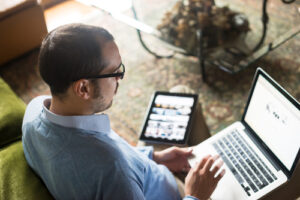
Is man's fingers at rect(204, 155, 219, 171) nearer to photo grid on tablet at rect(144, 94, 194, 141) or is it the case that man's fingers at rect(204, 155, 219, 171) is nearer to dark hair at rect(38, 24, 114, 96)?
photo grid on tablet at rect(144, 94, 194, 141)

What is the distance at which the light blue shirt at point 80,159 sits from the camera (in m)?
0.87

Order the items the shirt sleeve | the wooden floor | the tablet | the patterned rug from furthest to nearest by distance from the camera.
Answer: the wooden floor
the patterned rug
the tablet
the shirt sleeve

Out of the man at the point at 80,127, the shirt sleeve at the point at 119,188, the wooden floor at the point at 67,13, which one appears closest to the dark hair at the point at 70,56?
the man at the point at 80,127

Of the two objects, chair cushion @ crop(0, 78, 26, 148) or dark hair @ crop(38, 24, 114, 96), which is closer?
dark hair @ crop(38, 24, 114, 96)

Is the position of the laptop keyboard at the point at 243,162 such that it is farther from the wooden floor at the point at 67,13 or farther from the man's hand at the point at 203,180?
the wooden floor at the point at 67,13

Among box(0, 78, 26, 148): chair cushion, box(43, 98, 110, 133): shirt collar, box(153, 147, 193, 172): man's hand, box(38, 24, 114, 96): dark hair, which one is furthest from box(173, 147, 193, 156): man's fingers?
box(0, 78, 26, 148): chair cushion

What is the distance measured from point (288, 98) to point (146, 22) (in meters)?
1.77

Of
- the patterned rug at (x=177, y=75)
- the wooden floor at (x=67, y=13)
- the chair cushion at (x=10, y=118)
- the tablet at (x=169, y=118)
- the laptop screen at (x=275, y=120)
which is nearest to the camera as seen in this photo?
the laptop screen at (x=275, y=120)

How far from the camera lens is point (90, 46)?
90 cm

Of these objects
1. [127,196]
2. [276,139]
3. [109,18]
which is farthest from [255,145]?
[109,18]

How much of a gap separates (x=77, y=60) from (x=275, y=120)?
727 mm

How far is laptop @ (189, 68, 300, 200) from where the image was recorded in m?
1.06

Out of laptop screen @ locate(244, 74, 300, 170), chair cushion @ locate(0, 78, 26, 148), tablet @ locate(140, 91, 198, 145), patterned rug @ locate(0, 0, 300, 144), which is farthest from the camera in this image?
patterned rug @ locate(0, 0, 300, 144)

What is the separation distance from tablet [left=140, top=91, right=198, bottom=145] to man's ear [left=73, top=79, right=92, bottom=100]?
0.50 metres
